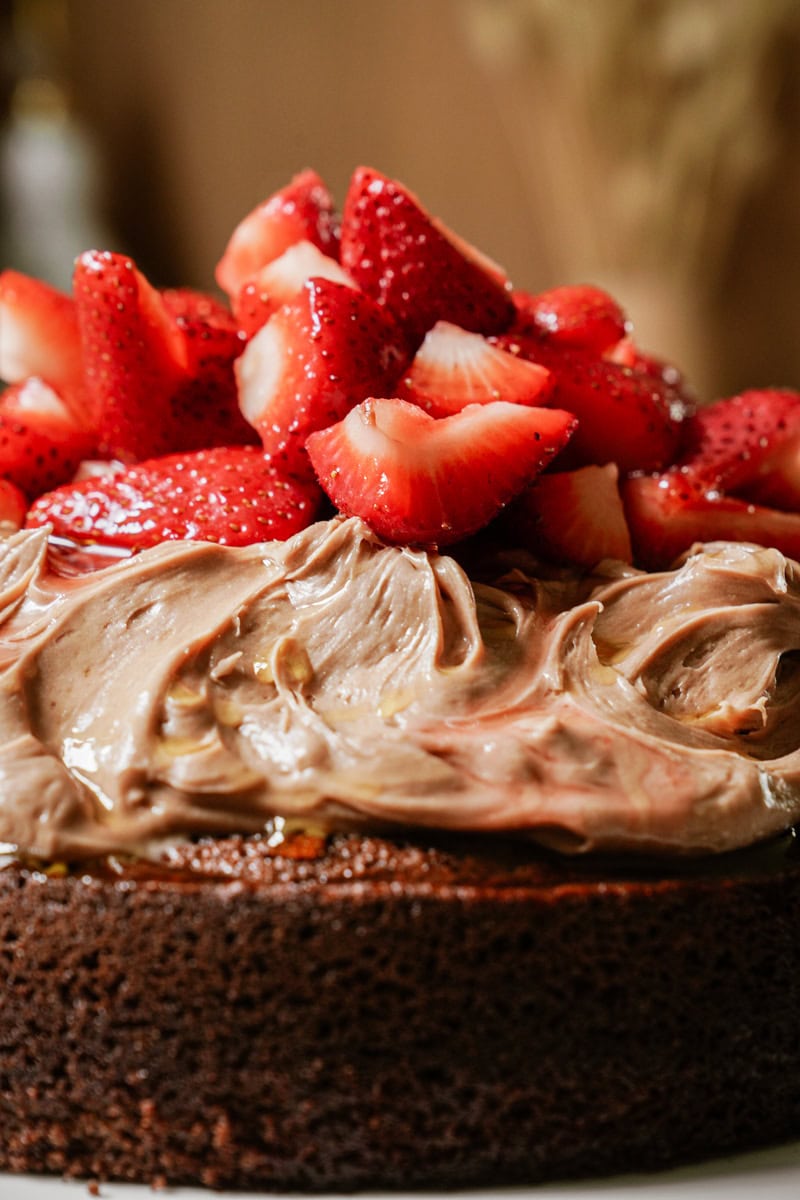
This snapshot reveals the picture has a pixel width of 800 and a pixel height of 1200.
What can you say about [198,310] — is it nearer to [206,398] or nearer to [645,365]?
[206,398]

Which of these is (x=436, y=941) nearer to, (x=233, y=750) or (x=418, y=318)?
(x=233, y=750)

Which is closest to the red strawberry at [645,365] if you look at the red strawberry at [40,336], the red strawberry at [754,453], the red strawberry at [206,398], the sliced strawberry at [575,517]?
the red strawberry at [754,453]

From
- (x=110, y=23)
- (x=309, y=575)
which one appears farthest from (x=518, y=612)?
(x=110, y=23)

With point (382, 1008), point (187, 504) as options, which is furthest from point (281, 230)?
point (382, 1008)

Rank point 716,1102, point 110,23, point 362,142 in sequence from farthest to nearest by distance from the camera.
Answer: point 110,23, point 362,142, point 716,1102

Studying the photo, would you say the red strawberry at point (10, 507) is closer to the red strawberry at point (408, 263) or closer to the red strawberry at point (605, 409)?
the red strawberry at point (408, 263)
